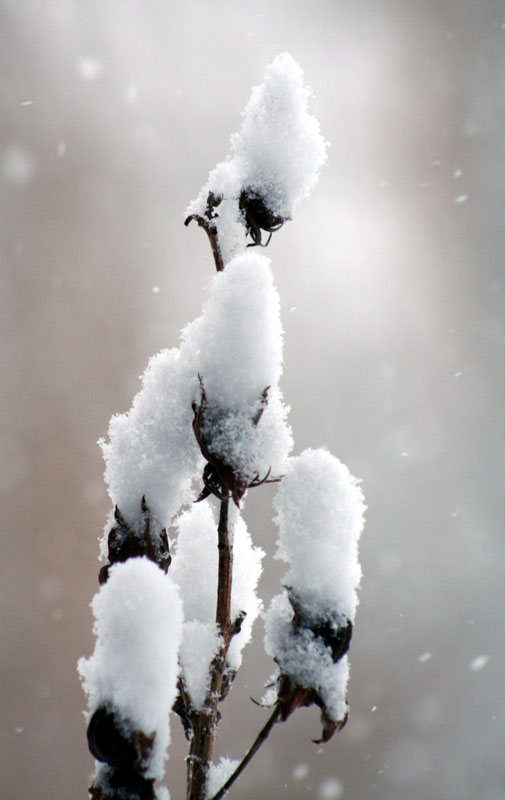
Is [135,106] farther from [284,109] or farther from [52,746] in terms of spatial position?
[52,746]

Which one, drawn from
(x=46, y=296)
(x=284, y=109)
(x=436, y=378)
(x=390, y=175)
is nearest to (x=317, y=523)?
(x=284, y=109)

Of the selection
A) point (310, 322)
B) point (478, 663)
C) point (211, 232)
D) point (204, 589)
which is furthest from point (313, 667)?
point (478, 663)

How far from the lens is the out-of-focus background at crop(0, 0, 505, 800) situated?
1140 millimetres

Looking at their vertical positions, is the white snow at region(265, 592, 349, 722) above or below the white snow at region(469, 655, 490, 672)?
below

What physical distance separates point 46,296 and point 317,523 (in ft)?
3.17

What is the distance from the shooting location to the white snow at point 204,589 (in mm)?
368

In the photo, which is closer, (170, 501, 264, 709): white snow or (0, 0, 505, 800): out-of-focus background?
(170, 501, 264, 709): white snow

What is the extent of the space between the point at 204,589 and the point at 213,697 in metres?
0.10

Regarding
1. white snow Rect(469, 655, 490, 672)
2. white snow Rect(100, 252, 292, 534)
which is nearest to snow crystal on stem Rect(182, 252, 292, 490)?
white snow Rect(100, 252, 292, 534)

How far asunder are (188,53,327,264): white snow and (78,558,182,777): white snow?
22 cm

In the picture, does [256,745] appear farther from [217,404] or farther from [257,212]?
[257,212]

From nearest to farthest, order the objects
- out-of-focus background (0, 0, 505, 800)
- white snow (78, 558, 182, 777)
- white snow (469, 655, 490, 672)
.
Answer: white snow (78, 558, 182, 777)
out-of-focus background (0, 0, 505, 800)
white snow (469, 655, 490, 672)

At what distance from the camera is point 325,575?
33 cm

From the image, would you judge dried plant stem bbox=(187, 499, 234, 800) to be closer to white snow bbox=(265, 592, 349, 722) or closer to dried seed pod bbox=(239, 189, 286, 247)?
white snow bbox=(265, 592, 349, 722)
